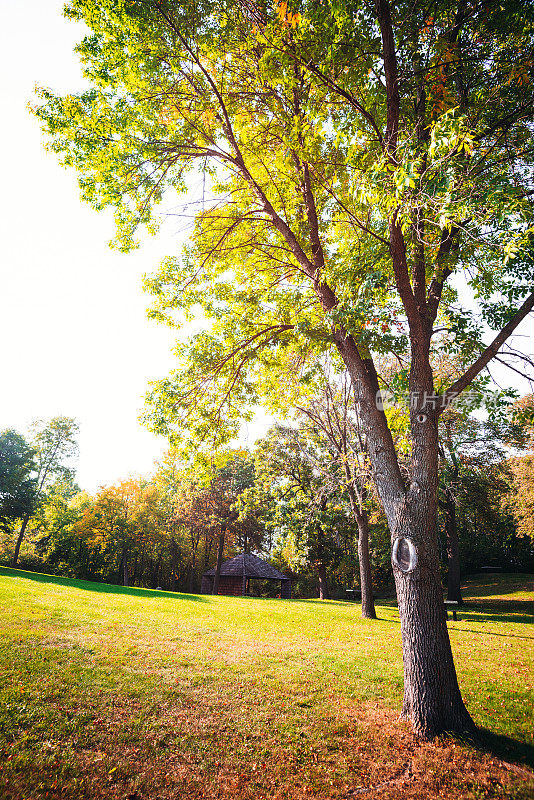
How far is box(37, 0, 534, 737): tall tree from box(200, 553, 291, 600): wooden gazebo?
80.4 feet

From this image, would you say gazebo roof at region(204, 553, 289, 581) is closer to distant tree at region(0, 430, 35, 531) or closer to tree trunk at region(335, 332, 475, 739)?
distant tree at region(0, 430, 35, 531)

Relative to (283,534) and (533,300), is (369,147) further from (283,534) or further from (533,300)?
(283,534)

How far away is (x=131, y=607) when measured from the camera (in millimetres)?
13086

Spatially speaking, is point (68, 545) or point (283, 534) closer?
point (283, 534)

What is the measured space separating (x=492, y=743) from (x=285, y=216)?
947cm

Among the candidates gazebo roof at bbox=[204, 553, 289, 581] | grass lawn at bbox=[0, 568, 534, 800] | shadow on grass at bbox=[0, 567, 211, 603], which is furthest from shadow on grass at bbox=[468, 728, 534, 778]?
gazebo roof at bbox=[204, 553, 289, 581]

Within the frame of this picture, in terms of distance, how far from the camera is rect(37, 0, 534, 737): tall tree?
4.79m

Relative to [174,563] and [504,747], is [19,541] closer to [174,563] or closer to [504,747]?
[174,563]

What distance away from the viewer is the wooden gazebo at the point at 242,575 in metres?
29.1

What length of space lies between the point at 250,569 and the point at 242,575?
1019 millimetres

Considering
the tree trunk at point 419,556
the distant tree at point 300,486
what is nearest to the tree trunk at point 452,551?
the distant tree at point 300,486

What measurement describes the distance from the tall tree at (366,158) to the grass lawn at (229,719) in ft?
2.89

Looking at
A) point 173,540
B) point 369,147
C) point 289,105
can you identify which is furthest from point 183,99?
point 173,540

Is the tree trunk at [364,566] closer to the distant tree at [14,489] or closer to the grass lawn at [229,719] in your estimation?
the grass lawn at [229,719]
